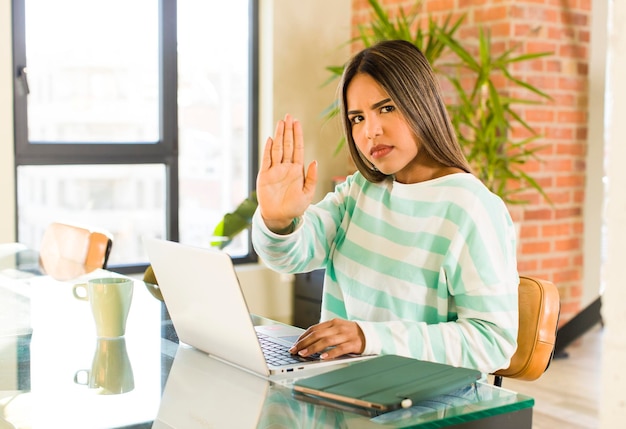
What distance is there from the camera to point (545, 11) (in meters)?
4.04

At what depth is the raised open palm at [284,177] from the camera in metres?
1.46

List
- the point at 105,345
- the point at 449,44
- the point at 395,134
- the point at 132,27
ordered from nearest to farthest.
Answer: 1. the point at 105,345
2. the point at 395,134
3. the point at 449,44
4. the point at 132,27

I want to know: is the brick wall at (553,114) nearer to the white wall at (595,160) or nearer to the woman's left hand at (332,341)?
the white wall at (595,160)

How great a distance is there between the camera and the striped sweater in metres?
1.44

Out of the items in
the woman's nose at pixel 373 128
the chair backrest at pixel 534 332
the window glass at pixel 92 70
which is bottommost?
the chair backrest at pixel 534 332

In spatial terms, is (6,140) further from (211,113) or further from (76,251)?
(76,251)

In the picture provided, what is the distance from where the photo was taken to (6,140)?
3811 millimetres

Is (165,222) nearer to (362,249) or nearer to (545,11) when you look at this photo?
(545,11)

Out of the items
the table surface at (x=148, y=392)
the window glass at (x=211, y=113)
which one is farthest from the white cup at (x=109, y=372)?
the window glass at (x=211, y=113)

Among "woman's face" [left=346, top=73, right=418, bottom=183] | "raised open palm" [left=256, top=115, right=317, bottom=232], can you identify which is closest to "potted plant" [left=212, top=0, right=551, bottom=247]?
"woman's face" [left=346, top=73, right=418, bottom=183]

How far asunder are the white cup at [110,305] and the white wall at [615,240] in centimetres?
119

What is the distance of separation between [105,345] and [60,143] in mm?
2735

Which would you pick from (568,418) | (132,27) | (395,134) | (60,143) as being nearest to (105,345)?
(395,134)

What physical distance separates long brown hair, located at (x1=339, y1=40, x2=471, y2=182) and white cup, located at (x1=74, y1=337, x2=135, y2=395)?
677 mm
